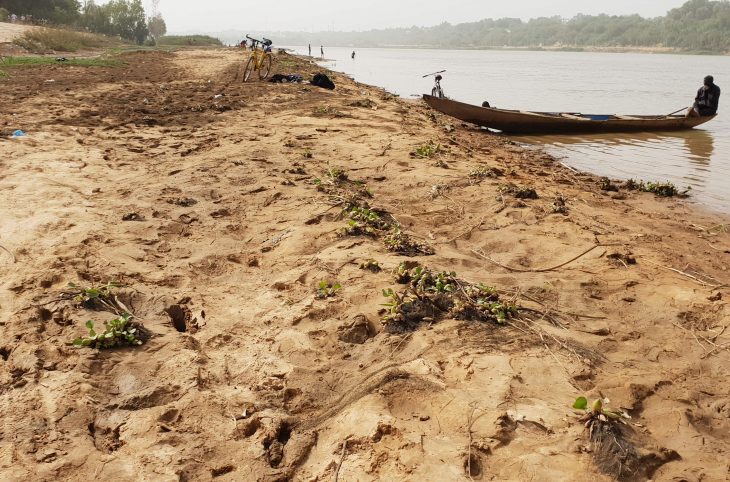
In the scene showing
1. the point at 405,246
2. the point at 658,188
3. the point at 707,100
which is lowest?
the point at 658,188

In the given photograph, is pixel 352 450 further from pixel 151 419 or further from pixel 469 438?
pixel 151 419

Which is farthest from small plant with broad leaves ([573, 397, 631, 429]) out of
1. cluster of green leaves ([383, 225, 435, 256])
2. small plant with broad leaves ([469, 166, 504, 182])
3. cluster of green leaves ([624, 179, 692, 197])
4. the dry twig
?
cluster of green leaves ([624, 179, 692, 197])

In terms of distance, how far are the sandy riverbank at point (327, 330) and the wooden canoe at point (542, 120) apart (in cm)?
631

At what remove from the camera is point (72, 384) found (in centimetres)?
289

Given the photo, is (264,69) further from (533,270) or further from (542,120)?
(533,270)

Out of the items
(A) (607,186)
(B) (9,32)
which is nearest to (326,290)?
(A) (607,186)

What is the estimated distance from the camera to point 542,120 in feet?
44.5

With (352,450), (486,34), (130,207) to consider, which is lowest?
(352,450)

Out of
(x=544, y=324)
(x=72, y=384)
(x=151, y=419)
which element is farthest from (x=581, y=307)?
(x=72, y=384)

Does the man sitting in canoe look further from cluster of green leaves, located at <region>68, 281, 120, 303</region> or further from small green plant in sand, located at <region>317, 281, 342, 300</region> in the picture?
cluster of green leaves, located at <region>68, 281, 120, 303</region>

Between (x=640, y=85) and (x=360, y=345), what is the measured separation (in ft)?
111

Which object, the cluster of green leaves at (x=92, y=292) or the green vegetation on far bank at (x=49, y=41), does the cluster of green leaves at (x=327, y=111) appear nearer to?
the cluster of green leaves at (x=92, y=292)

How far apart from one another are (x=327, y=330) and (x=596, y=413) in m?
1.65

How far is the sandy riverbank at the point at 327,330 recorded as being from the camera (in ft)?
8.36
